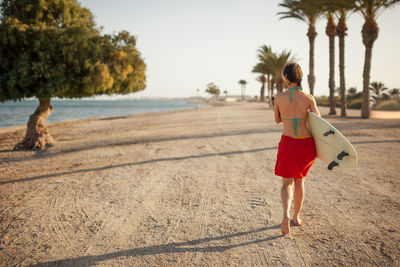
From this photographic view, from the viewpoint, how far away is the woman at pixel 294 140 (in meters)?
2.84

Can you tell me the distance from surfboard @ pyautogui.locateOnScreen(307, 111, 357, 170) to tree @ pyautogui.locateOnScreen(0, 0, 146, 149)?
7.35 metres

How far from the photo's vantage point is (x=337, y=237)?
2.76 meters

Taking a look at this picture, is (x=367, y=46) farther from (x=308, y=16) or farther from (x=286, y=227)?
(x=286, y=227)

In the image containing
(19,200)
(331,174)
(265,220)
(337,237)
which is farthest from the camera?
(331,174)

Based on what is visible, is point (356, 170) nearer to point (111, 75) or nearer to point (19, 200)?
point (19, 200)

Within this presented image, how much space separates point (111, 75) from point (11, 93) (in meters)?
3.09

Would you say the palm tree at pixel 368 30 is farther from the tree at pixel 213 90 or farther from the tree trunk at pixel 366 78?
the tree at pixel 213 90

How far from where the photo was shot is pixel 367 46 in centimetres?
1572

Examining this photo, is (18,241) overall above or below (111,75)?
below

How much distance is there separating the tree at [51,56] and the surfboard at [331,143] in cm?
735

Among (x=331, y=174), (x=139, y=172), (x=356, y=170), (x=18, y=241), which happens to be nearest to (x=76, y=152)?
(x=139, y=172)

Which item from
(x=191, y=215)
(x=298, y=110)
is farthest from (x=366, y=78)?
(x=191, y=215)

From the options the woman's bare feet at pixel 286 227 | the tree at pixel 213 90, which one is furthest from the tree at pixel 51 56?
the tree at pixel 213 90

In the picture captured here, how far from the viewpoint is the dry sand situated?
2.52 m
